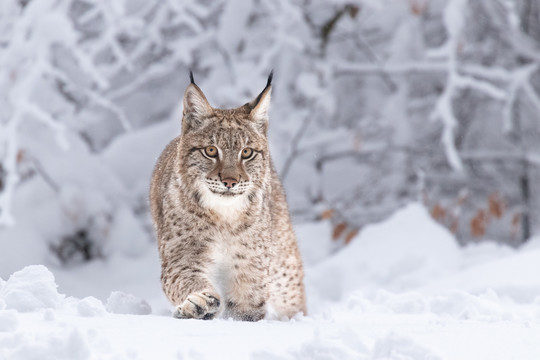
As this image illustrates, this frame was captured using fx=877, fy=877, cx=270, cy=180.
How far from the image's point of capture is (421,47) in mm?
7871

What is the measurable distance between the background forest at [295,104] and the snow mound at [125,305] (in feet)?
7.76

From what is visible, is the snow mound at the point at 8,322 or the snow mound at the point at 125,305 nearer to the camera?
the snow mound at the point at 8,322

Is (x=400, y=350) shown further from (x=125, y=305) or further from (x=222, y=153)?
(x=125, y=305)

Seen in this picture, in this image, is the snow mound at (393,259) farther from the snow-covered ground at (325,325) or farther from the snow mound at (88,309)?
the snow mound at (88,309)

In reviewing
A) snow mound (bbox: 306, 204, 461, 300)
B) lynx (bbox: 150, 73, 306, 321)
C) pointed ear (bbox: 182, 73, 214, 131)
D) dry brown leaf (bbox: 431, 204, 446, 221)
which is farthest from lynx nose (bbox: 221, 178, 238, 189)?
dry brown leaf (bbox: 431, 204, 446, 221)

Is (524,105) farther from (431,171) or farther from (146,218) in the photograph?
(146,218)

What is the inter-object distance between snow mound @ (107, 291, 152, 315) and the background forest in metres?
2.36

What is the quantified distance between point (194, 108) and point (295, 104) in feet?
14.9

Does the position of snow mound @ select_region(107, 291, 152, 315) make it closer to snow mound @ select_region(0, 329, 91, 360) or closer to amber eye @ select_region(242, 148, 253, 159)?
amber eye @ select_region(242, 148, 253, 159)

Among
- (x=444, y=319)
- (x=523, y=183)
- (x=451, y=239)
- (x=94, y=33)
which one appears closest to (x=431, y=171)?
(x=523, y=183)

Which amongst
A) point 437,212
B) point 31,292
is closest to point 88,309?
point 31,292

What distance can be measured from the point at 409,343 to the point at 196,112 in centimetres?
148

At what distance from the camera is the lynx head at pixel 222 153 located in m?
3.49

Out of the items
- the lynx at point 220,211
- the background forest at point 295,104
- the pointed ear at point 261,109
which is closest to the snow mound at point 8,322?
the lynx at point 220,211
